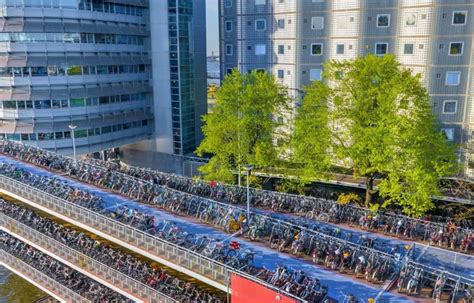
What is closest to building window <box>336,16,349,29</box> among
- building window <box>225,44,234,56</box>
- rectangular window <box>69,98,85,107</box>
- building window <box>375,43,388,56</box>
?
building window <box>375,43,388,56</box>

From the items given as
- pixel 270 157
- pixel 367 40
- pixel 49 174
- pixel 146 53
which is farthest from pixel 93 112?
pixel 367 40

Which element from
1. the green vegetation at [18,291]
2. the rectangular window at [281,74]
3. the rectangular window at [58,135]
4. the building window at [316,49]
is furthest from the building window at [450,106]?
the rectangular window at [58,135]

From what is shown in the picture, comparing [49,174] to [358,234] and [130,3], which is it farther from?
[130,3]

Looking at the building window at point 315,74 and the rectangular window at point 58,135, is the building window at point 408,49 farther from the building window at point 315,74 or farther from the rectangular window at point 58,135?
the rectangular window at point 58,135

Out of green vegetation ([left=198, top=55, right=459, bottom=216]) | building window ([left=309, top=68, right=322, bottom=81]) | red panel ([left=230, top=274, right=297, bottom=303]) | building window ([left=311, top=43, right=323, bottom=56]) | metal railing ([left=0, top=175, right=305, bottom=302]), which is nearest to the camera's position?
red panel ([left=230, top=274, right=297, bottom=303])

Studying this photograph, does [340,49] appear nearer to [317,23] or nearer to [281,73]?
[317,23]

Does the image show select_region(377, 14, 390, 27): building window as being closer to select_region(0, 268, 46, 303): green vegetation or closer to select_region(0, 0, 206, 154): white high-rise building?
select_region(0, 0, 206, 154): white high-rise building
